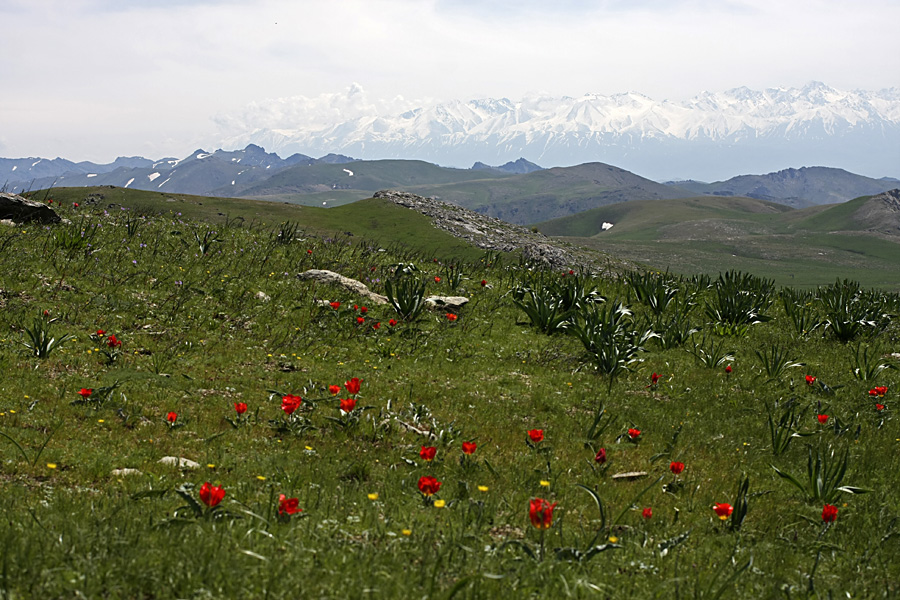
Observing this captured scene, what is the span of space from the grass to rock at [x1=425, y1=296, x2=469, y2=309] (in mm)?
252

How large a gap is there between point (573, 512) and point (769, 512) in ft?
6.98

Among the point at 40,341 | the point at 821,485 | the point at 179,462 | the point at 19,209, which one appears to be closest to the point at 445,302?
the point at 40,341

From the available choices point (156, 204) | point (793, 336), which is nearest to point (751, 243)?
point (156, 204)

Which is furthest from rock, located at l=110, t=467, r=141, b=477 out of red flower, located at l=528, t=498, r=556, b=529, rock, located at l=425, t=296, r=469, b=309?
rock, located at l=425, t=296, r=469, b=309

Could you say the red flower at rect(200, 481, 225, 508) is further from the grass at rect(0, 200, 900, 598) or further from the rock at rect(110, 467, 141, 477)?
the rock at rect(110, 467, 141, 477)

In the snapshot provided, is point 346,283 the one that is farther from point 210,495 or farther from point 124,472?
point 210,495

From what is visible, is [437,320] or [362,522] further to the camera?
[437,320]

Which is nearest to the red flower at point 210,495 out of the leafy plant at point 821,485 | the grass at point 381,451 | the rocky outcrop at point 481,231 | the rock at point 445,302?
the grass at point 381,451

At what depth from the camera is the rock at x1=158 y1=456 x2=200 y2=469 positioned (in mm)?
5846

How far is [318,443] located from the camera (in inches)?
275

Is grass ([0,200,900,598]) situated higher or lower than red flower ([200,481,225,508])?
lower

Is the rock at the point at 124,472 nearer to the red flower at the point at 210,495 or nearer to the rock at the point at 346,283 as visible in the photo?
the red flower at the point at 210,495

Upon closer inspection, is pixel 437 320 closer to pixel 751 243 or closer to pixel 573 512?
pixel 573 512

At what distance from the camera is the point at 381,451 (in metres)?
6.83
